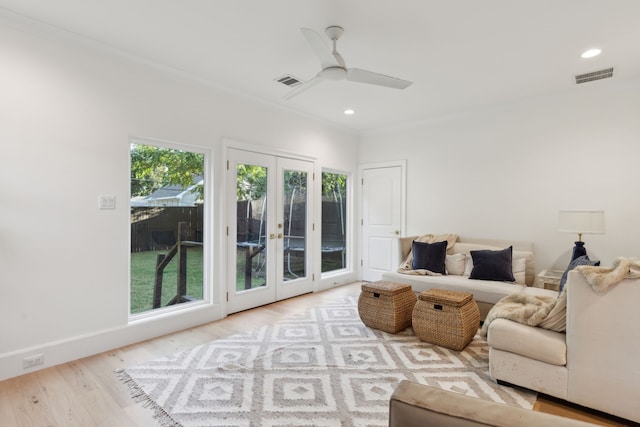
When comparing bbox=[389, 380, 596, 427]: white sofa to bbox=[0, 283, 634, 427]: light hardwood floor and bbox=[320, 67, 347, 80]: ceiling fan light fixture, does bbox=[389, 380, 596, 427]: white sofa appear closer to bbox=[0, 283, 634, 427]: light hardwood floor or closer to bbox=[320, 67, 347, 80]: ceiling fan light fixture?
bbox=[0, 283, 634, 427]: light hardwood floor

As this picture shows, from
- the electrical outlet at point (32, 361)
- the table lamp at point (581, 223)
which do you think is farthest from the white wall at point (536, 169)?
the electrical outlet at point (32, 361)

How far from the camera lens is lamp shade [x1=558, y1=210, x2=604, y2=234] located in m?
3.41

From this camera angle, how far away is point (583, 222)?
11.4ft

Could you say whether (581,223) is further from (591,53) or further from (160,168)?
(160,168)

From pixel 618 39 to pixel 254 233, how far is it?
3975mm

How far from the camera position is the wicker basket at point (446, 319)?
116 inches

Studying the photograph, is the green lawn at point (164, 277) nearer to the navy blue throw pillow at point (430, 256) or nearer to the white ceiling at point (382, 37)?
the white ceiling at point (382, 37)

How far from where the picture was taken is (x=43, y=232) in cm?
265

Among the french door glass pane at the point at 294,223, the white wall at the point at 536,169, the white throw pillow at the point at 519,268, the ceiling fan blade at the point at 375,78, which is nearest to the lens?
the ceiling fan blade at the point at 375,78

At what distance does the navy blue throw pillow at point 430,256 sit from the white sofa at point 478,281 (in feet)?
0.55

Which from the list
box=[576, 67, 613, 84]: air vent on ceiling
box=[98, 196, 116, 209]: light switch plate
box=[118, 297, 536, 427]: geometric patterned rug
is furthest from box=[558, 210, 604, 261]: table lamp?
box=[98, 196, 116, 209]: light switch plate

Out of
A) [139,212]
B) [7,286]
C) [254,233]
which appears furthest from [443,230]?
[7,286]

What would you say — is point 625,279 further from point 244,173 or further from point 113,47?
point 113,47

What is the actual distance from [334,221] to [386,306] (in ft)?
7.99
